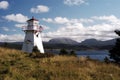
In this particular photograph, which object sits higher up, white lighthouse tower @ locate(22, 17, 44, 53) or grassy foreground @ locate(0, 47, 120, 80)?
white lighthouse tower @ locate(22, 17, 44, 53)

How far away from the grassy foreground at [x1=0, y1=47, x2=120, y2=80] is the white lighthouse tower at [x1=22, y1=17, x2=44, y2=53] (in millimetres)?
31715

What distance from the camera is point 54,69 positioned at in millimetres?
15805

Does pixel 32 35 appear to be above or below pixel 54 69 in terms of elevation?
above

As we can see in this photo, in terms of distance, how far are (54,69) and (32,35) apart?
3669 centimetres

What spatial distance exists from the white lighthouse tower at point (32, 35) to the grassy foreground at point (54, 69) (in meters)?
31.7

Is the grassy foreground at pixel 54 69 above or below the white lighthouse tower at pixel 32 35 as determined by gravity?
below

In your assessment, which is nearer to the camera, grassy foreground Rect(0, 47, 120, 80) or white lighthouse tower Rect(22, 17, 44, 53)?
grassy foreground Rect(0, 47, 120, 80)

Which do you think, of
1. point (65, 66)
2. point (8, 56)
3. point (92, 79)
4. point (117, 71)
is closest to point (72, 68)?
point (65, 66)

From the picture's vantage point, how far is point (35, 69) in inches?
622

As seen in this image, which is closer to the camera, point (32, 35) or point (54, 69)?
point (54, 69)

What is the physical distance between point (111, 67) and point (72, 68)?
126 inches

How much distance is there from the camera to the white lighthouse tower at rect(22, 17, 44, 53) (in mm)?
51584

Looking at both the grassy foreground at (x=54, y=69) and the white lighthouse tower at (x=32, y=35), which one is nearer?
the grassy foreground at (x=54, y=69)

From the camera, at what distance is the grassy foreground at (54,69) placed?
1439cm
